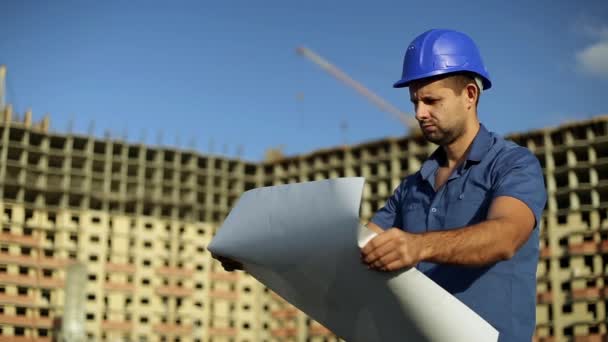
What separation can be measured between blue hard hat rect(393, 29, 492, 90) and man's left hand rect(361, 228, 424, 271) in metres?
0.82

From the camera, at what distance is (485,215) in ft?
9.87

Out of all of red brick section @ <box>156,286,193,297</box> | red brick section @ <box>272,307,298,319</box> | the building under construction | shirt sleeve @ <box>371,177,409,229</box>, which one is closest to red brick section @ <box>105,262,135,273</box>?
the building under construction

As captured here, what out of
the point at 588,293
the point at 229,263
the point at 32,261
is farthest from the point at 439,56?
the point at 32,261

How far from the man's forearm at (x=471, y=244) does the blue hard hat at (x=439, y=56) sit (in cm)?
69

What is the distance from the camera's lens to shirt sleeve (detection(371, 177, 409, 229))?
362cm

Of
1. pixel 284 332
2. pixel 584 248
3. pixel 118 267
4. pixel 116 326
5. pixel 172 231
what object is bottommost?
pixel 284 332

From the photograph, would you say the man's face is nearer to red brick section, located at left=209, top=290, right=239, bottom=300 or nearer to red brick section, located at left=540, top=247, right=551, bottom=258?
red brick section, located at left=540, top=247, right=551, bottom=258

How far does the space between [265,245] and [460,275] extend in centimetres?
68

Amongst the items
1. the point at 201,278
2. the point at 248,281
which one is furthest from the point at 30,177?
the point at 248,281

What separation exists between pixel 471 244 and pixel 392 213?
3.43ft

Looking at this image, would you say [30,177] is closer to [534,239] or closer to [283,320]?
[283,320]

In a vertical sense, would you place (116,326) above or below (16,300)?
below

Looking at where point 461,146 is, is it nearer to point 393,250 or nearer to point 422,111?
point 422,111

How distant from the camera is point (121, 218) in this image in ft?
184
